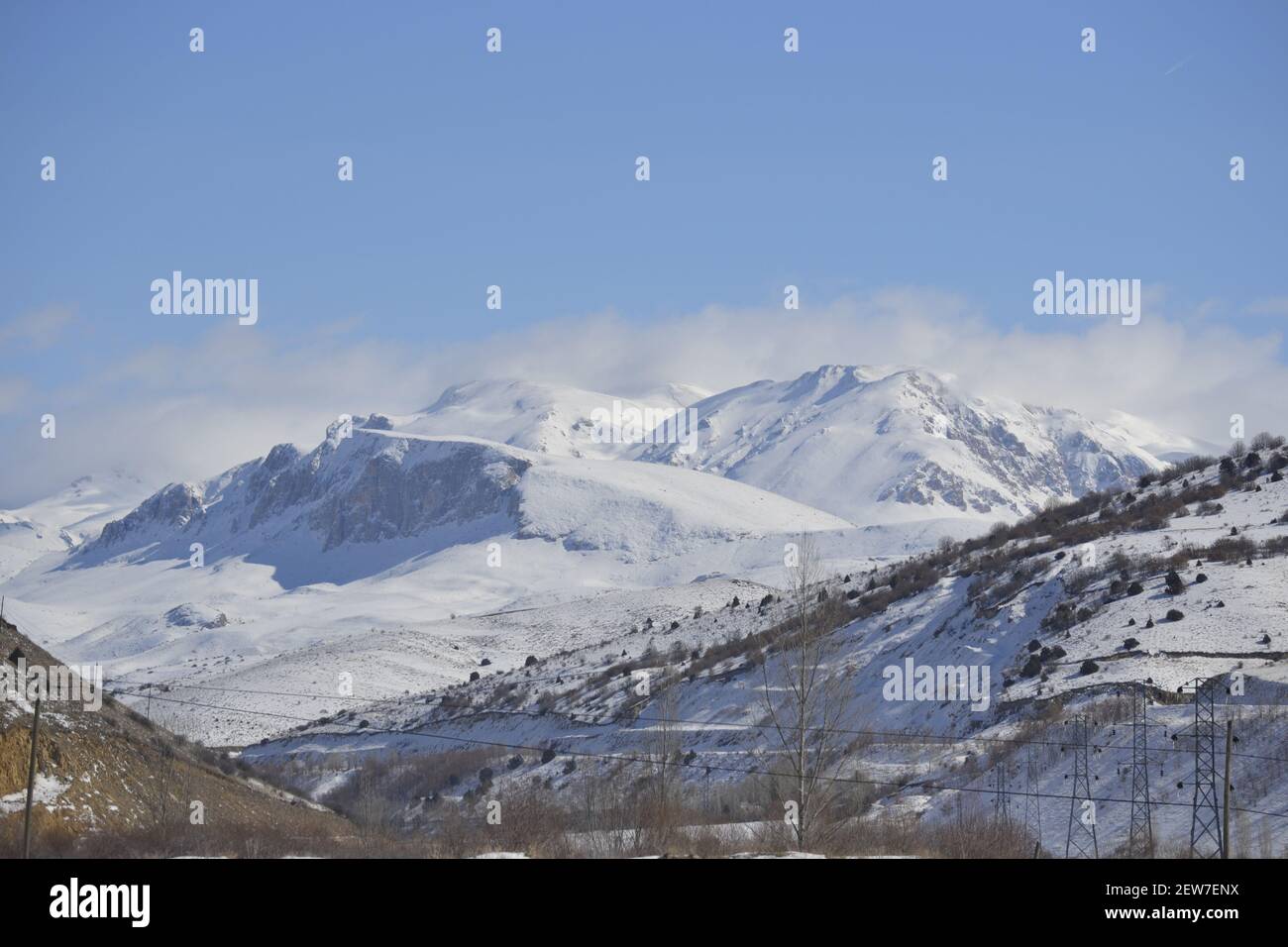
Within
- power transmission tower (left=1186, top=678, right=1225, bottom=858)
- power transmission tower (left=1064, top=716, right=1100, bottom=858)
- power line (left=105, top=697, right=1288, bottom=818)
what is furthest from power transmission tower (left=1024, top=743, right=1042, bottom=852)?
power transmission tower (left=1186, top=678, right=1225, bottom=858)

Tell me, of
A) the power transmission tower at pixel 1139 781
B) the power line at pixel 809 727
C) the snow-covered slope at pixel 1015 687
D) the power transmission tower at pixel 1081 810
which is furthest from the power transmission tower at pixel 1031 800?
the power transmission tower at pixel 1139 781

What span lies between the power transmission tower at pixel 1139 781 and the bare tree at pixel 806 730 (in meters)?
9.77

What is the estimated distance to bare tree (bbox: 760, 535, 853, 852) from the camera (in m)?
47.8

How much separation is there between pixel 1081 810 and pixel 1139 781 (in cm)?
235

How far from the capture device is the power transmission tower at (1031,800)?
5066 cm

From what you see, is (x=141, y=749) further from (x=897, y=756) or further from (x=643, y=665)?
(x=643, y=665)

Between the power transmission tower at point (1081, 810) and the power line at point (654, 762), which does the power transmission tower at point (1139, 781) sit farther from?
the power transmission tower at point (1081, 810)

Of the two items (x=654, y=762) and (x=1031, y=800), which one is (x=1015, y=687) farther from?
(x=654, y=762)

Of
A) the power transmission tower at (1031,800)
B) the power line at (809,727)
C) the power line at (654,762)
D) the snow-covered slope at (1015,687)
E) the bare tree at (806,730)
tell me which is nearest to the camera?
the bare tree at (806,730)

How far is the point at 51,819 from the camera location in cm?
4547

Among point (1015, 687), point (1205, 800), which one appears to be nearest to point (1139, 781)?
point (1205, 800)

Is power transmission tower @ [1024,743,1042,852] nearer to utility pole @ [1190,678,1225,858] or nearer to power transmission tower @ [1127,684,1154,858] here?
power transmission tower @ [1127,684,1154,858]
